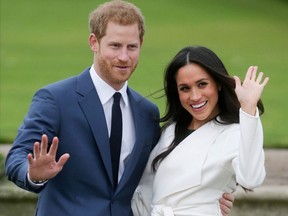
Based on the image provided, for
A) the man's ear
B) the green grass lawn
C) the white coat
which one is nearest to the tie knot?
the man's ear

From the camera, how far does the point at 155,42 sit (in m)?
17.9

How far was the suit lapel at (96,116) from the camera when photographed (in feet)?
15.8

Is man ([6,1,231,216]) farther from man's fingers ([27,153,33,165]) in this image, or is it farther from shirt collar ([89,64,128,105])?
man's fingers ([27,153,33,165])

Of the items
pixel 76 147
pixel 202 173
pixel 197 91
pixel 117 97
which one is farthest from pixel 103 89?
pixel 202 173

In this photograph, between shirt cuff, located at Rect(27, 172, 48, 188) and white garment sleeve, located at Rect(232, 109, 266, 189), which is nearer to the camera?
shirt cuff, located at Rect(27, 172, 48, 188)

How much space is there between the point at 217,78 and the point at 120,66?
0.50 metres

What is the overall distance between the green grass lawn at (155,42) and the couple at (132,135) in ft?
18.4

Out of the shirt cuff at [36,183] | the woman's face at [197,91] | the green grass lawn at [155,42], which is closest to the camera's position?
the shirt cuff at [36,183]

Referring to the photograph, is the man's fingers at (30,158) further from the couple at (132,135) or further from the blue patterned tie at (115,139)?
the blue patterned tie at (115,139)

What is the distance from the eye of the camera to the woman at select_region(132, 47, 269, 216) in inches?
191

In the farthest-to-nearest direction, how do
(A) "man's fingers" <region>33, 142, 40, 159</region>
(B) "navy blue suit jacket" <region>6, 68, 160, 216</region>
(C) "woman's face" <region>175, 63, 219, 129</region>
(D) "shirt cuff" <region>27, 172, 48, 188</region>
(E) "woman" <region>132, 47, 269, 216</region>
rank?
(C) "woman's face" <region>175, 63, 219, 129</region> < (E) "woman" <region>132, 47, 269, 216</region> < (B) "navy blue suit jacket" <region>6, 68, 160, 216</region> < (D) "shirt cuff" <region>27, 172, 48, 188</region> < (A) "man's fingers" <region>33, 142, 40, 159</region>

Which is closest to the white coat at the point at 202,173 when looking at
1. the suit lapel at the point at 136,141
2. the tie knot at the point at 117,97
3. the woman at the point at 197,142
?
the woman at the point at 197,142

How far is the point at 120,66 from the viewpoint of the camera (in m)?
4.79

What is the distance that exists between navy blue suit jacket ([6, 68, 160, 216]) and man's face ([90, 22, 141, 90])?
155 millimetres
